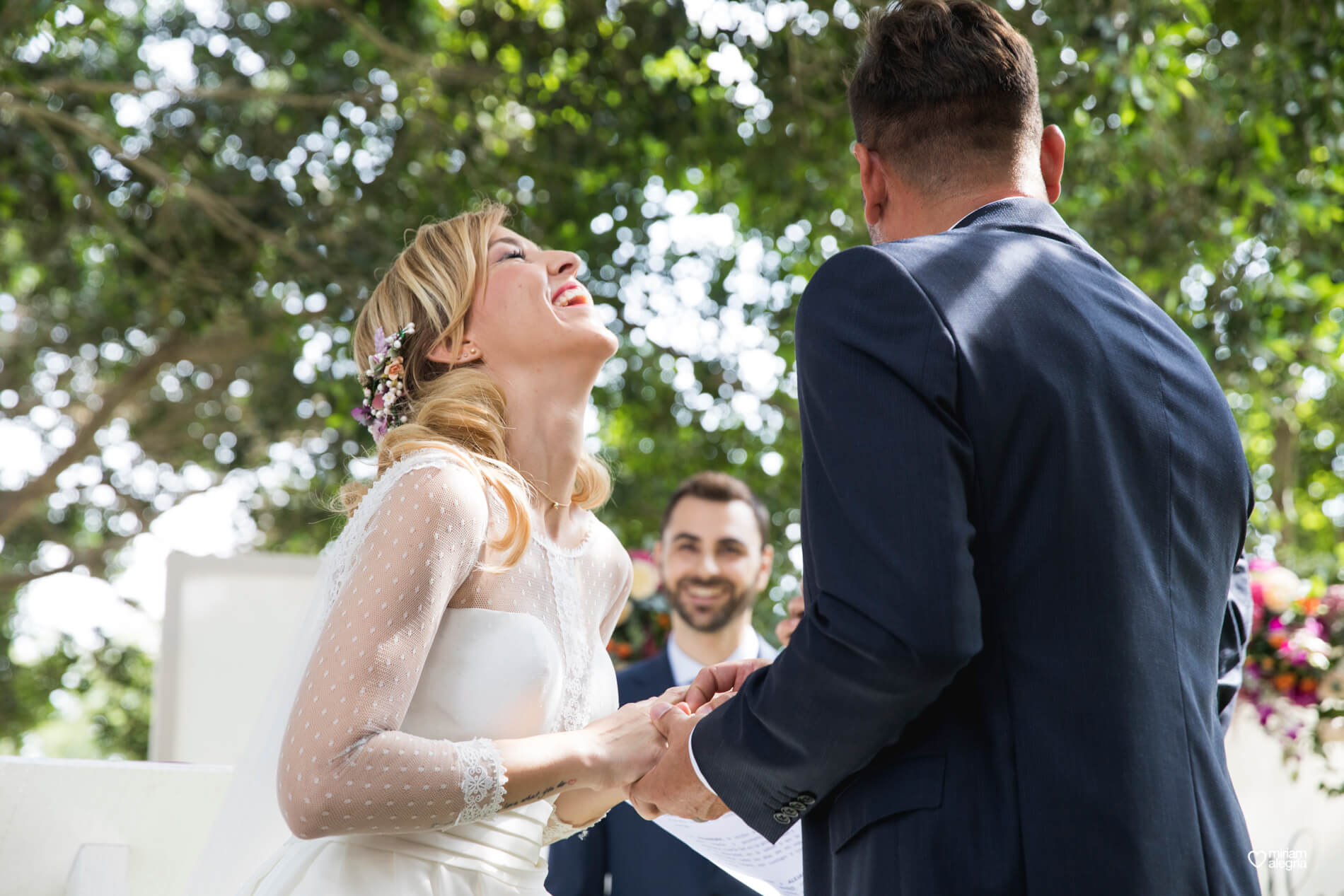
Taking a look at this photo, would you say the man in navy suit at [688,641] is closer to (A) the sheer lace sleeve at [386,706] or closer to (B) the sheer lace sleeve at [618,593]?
(B) the sheer lace sleeve at [618,593]

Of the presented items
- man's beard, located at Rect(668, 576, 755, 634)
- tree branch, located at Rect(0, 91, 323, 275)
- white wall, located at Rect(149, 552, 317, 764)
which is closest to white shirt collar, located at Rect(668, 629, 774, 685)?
man's beard, located at Rect(668, 576, 755, 634)

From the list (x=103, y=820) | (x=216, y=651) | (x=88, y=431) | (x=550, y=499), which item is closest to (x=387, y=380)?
(x=550, y=499)

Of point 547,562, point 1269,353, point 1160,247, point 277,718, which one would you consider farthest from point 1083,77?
point 277,718

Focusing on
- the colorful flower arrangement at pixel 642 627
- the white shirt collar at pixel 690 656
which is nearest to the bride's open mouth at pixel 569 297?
the white shirt collar at pixel 690 656

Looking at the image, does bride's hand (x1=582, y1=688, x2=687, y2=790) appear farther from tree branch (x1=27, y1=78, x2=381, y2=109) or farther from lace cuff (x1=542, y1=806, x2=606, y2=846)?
tree branch (x1=27, y1=78, x2=381, y2=109)

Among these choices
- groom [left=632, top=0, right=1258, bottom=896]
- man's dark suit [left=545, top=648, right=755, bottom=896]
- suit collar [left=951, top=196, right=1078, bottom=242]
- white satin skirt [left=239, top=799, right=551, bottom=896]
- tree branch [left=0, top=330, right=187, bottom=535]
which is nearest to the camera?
groom [left=632, top=0, right=1258, bottom=896]

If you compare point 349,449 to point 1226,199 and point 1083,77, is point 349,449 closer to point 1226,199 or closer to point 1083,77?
point 1083,77

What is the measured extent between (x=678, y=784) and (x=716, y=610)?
9.84 ft

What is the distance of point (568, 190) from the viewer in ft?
25.6

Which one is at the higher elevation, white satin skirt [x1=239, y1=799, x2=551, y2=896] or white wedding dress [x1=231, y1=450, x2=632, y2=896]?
white wedding dress [x1=231, y1=450, x2=632, y2=896]

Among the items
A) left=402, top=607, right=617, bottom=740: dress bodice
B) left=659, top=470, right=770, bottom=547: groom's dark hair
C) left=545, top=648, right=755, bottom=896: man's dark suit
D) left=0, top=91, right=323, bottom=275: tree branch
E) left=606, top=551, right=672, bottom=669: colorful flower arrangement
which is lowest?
left=545, top=648, right=755, bottom=896: man's dark suit

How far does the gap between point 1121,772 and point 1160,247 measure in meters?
6.12

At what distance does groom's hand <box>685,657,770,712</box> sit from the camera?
2.45 meters

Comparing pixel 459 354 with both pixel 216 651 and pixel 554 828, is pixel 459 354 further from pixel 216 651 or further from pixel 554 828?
pixel 216 651
